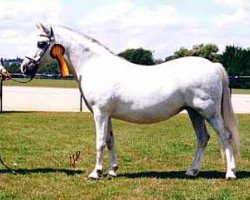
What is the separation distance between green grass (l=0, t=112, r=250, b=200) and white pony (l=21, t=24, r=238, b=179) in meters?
0.62

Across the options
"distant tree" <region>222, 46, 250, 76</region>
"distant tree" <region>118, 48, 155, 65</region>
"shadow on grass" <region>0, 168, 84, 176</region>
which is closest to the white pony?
"shadow on grass" <region>0, 168, 84, 176</region>

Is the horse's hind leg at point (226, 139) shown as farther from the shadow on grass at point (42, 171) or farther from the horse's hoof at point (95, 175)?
the shadow on grass at point (42, 171)

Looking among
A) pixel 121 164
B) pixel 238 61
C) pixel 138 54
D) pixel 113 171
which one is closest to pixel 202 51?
pixel 138 54

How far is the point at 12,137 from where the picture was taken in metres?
16.1

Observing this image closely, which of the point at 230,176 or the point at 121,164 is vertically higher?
the point at 230,176

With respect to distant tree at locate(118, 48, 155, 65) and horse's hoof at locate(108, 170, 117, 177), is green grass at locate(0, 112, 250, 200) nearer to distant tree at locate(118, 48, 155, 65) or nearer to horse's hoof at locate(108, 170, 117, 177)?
horse's hoof at locate(108, 170, 117, 177)

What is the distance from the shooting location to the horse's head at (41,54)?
31.8 ft

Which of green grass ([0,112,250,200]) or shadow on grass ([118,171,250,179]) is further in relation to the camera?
shadow on grass ([118,171,250,179])

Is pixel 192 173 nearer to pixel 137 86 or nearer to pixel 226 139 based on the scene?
pixel 226 139

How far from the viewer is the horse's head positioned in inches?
381

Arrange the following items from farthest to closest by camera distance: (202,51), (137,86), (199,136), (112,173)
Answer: (202,51), (199,136), (112,173), (137,86)

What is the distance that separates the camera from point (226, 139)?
9.65 m

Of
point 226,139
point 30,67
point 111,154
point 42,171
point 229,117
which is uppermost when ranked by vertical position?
point 30,67

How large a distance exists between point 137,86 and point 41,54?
65.9 inches
